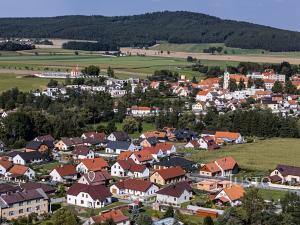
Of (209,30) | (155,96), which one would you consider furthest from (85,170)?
(209,30)

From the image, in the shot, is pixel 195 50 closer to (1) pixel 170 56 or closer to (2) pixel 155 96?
(1) pixel 170 56

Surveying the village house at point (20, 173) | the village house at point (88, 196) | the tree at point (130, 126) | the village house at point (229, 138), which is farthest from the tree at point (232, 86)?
the village house at point (88, 196)

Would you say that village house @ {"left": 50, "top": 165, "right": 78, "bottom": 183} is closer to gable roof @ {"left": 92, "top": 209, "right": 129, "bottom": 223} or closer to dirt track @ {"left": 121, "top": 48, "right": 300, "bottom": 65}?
gable roof @ {"left": 92, "top": 209, "right": 129, "bottom": 223}

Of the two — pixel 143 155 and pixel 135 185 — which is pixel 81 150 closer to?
pixel 143 155

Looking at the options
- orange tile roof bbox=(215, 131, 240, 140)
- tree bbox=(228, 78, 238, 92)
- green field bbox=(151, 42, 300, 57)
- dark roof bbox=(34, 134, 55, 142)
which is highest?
green field bbox=(151, 42, 300, 57)

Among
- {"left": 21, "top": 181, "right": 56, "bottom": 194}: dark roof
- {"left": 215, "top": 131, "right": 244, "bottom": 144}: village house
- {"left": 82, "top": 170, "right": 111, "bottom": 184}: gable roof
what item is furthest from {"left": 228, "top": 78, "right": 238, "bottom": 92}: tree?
{"left": 21, "top": 181, "right": 56, "bottom": 194}: dark roof
